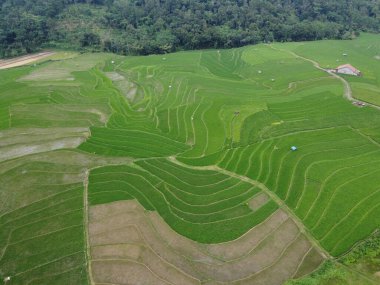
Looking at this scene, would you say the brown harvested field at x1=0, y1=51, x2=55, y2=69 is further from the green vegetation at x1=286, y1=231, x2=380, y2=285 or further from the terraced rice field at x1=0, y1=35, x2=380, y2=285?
the green vegetation at x1=286, y1=231, x2=380, y2=285

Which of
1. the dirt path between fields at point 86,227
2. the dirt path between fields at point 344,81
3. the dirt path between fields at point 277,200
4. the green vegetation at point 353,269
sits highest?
the green vegetation at point 353,269

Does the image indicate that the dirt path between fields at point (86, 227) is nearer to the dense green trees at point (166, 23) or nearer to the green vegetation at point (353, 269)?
the green vegetation at point (353, 269)

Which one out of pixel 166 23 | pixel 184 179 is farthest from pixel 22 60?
pixel 184 179

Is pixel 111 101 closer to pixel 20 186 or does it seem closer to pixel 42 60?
pixel 20 186

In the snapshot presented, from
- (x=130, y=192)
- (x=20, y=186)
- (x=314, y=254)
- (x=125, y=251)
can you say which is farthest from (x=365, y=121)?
(x=20, y=186)

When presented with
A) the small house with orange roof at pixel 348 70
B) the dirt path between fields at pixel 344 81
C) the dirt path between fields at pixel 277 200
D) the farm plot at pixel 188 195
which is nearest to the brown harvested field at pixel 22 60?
the farm plot at pixel 188 195

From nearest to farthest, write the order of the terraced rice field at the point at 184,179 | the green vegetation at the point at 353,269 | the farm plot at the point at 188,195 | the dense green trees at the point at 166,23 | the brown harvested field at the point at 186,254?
the green vegetation at the point at 353,269 < the brown harvested field at the point at 186,254 < the terraced rice field at the point at 184,179 < the farm plot at the point at 188,195 < the dense green trees at the point at 166,23

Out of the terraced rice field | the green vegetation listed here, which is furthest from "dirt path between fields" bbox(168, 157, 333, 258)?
the green vegetation
